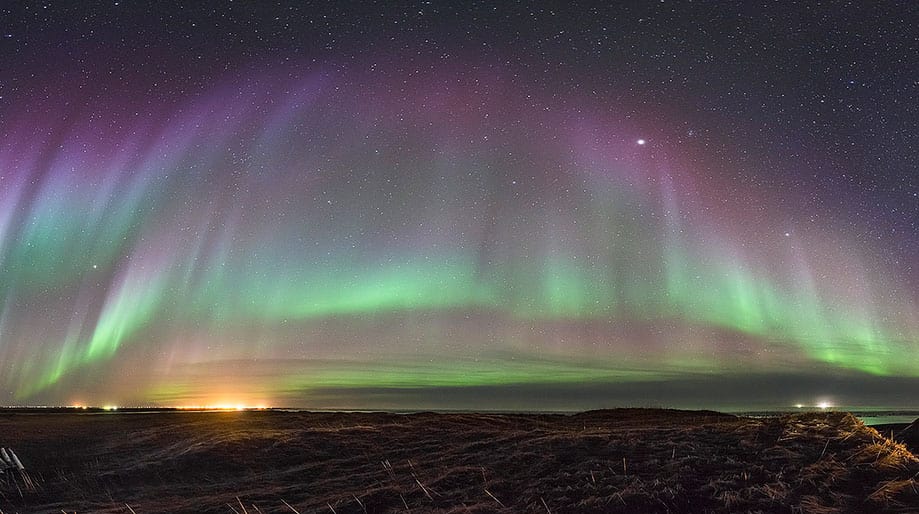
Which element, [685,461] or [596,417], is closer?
[685,461]

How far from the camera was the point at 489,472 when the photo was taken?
50.8ft

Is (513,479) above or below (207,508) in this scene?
above

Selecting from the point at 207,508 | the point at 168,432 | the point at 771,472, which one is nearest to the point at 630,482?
the point at 771,472

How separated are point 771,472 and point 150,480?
16.2 metres

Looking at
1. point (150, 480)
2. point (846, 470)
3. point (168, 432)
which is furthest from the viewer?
point (168, 432)

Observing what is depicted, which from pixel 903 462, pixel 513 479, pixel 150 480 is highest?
pixel 903 462

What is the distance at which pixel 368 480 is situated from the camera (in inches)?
656

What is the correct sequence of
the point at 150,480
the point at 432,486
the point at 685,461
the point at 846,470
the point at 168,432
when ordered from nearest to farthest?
the point at 846,470 < the point at 685,461 < the point at 432,486 < the point at 150,480 < the point at 168,432

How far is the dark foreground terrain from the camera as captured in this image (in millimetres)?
11984

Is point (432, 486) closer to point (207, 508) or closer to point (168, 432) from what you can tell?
point (207, 508)

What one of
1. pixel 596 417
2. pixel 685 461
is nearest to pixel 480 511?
pixel 685 461

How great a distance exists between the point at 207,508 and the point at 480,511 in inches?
257

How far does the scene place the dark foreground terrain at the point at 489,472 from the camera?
39.3ft

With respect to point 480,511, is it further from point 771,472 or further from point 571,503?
point 771,472
